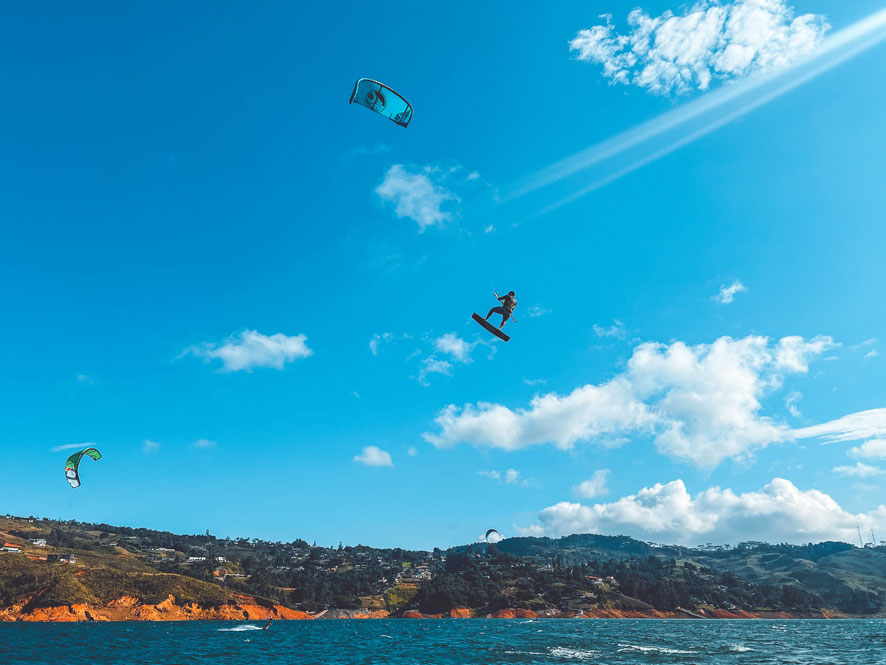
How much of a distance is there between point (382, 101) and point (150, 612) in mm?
133930

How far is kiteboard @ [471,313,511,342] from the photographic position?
89.1 ft

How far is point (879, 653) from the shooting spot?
60000mm

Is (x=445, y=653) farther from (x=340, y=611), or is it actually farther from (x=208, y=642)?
(x=340, y=611)

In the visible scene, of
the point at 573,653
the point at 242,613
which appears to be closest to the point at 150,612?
the point at 242,613

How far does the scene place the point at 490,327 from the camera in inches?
1094

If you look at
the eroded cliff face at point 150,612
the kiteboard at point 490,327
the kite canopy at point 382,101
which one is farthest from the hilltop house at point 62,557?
the kite canopy at point 382,101

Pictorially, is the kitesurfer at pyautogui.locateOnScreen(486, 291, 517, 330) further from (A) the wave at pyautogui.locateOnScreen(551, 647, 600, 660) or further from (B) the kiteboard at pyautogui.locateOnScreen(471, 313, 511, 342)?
(A) the wave at pyautogui.locateOnScreen(551, 647, 600, 660)

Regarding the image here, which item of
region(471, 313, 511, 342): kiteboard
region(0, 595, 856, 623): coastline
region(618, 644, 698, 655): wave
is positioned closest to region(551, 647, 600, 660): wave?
region(618, 644, 698, 655): wave

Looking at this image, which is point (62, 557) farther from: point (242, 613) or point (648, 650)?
point (648, 650)

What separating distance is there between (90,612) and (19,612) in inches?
456

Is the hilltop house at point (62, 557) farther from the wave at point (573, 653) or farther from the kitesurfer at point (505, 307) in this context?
the kitesurfer at point (505, 307)

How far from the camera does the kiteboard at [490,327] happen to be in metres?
27.2

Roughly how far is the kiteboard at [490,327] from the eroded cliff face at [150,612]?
11597 cm

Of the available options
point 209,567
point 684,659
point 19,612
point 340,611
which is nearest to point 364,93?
point 684,659
